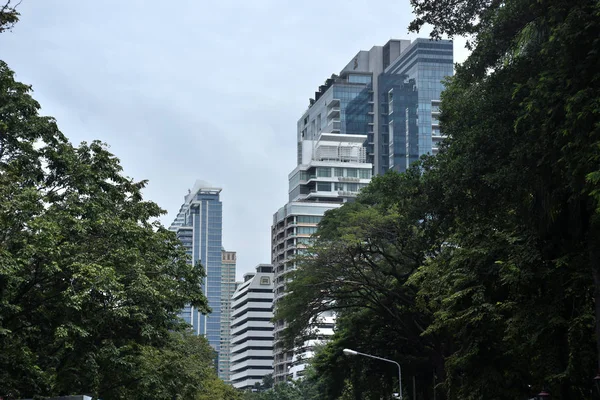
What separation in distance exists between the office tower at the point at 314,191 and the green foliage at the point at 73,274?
103 m

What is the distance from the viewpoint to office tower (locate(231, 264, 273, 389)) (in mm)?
180375

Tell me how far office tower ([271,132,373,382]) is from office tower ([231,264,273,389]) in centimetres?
3310

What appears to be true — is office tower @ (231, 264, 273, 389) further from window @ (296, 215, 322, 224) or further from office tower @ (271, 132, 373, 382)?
window @ (296, 215, 322, 224)

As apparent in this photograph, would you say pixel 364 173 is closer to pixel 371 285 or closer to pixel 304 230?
pixel 304 230

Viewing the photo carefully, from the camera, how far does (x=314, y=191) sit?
5531 inches

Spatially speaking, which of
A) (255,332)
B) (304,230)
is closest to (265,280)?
(255,332)

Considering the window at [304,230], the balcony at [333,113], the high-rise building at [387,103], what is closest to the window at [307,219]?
the window at [304,230]

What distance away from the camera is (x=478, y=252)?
83.6ft

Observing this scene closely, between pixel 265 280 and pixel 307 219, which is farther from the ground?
pixel 307 219

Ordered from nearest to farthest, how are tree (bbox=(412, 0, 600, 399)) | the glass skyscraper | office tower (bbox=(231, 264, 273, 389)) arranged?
tree (bbox=(412, 0, 600, 399)), the glass skyscraper, office tower (bbox=(231, 264, 273, 389))

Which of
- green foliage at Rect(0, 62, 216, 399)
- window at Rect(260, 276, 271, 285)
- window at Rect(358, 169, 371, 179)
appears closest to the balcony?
window at Rect(358, 169, 371, 179)

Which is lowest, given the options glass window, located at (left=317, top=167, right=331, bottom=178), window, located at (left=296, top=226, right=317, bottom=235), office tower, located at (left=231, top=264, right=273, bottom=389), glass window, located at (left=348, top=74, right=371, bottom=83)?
office tower, located at (left=231, top=264, right=273, bottom=389)

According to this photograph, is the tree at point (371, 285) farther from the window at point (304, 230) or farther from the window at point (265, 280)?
the window at point (265, 280)

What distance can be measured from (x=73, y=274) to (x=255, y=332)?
16048cm
